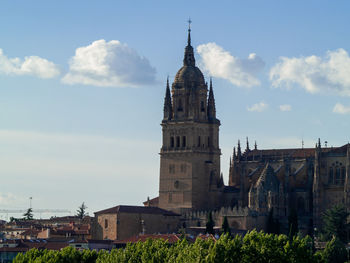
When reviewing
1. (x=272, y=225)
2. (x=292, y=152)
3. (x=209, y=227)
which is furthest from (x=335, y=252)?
(x=292, y=152)

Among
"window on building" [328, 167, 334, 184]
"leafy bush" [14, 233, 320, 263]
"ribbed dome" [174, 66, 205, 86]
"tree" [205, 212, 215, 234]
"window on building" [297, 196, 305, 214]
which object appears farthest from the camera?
"ribbed dome" [174, 66, 205, 86]

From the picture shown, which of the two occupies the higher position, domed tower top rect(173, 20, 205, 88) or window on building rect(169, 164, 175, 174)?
domed tower top rect(173, 20, 205, 88)

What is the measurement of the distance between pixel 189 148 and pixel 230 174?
30.6ft

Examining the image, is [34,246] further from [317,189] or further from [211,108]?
[317,189]

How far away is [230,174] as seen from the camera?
530ft

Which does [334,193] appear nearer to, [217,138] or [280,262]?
[217,138]

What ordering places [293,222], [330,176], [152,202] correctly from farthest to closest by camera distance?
[152,202]
[330,176]
[293,222]

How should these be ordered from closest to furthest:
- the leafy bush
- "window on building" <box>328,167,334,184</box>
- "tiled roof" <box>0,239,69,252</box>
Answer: the leafy bush → "tiled roof" <box>0,239,69,252</box> → "window on building" <box>328,167,334,184</box>

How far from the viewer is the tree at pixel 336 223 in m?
141

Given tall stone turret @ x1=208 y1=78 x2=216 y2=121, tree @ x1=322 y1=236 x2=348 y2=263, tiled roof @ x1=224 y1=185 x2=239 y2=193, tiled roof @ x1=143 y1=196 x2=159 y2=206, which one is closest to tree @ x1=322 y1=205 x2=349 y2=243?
tree @ x1=322 y1=236 x2=348 y2=263

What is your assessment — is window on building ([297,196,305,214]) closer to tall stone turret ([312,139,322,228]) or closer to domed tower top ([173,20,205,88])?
tall stone turret ([312,139,322,228])

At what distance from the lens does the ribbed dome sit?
15750 centimetres

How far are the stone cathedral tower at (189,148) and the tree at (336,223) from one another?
1930cm

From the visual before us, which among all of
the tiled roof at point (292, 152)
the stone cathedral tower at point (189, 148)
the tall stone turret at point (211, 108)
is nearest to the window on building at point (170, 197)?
the stone cathedral tower at point (189, 148)
